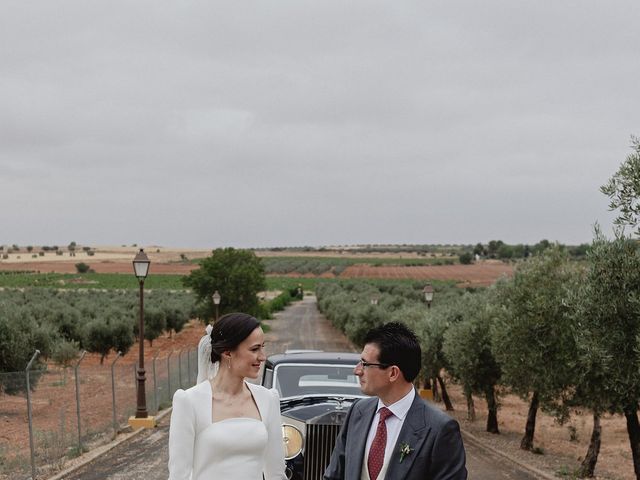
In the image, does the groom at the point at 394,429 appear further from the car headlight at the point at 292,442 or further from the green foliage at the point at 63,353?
the green foliage at the point at 63,353

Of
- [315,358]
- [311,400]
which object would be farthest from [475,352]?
[311,400]

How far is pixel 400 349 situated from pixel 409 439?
0.42 m

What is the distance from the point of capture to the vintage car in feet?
25.3

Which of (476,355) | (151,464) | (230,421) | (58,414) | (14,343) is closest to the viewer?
(230,421)

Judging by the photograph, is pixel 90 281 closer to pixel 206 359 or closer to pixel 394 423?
pixel 206 359

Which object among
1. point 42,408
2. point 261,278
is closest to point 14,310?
point 42,408

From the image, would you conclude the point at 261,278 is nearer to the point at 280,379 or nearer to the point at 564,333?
the point at 564,333

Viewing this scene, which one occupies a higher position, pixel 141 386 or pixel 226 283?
pixel 226 283

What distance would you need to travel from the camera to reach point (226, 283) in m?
63.3

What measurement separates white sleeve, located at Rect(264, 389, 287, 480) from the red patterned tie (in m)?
0.67

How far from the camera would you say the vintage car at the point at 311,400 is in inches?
304

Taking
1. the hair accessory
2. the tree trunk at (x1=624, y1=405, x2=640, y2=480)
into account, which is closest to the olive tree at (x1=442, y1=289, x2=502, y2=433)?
the tree trunk at (x1=624, y1=405, x2=640, y2=480)

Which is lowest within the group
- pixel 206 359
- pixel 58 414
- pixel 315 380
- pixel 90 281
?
pixel 90 281

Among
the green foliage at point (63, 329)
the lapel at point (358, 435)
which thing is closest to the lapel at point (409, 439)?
the lapel at point (358, 435)
